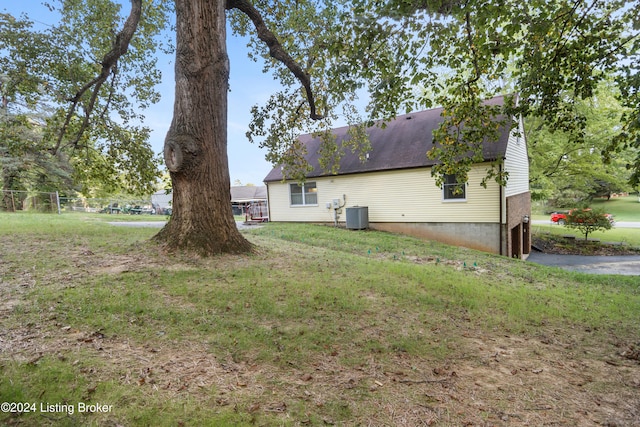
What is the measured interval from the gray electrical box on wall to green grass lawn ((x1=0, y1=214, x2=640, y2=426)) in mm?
9154

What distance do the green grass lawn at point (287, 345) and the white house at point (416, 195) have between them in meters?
7.44

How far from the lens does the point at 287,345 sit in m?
3.02

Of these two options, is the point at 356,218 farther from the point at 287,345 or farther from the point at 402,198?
the point at 287,345

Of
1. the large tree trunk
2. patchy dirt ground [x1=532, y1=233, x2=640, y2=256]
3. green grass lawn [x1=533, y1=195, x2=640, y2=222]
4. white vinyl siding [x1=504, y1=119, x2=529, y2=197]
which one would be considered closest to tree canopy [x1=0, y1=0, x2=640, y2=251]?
the large tree trunk

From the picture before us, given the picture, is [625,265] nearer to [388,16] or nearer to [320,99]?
[320,99]

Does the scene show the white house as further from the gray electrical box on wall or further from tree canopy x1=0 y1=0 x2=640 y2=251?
tree canopy x1=0 y1=0 x2=640 y2=251

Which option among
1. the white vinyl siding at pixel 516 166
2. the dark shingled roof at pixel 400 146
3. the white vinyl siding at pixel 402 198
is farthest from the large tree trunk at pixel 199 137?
the white vinyl siding at pixel 516 166

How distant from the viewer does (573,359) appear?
A: 332 centimetres

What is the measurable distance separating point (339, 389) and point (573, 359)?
2.71 metres

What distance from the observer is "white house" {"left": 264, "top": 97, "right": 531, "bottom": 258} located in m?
12.8

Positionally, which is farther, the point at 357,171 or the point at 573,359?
the point at 357,171

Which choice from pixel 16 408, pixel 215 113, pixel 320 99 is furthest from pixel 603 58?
pixel 16 408

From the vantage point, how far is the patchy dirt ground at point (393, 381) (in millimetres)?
2215

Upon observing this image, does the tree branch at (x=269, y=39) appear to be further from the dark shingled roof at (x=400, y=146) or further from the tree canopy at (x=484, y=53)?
the dark shingled roof at (x=400, y=146)
